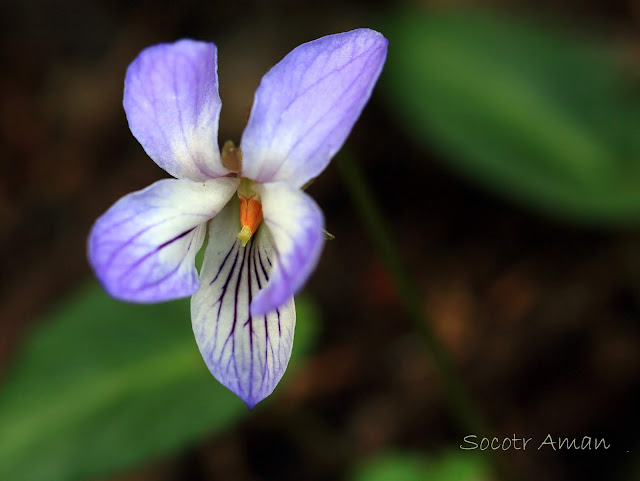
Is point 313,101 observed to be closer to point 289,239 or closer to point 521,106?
point 289,239

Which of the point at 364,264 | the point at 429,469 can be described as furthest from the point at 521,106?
the point at 429,469

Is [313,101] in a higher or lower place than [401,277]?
higher

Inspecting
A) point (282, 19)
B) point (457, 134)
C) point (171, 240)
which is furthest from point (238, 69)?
point (171, 240)

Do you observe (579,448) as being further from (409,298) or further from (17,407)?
(17,407)

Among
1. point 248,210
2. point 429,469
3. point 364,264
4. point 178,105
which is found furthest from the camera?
point 364,264

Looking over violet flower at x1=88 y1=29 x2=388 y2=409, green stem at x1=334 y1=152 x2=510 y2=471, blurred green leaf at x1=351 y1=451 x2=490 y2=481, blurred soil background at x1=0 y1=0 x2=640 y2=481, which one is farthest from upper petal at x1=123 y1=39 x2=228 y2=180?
blurred soil background at x1=0 y1=0 x2=640 y2=481

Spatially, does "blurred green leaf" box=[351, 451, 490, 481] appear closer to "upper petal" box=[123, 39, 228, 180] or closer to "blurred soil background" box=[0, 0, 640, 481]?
"blurred soil background" box=[0, 0, 640, 481]

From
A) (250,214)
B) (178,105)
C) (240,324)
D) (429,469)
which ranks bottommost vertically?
(429,469)
